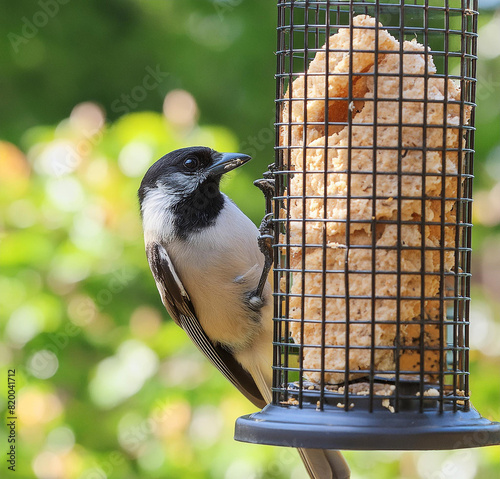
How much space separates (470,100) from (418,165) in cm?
47

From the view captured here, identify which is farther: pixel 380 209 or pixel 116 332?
pixel 116 332

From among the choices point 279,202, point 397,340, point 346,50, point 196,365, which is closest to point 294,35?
point 346,50

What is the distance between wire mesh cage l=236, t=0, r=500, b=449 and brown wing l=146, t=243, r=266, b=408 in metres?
1.48

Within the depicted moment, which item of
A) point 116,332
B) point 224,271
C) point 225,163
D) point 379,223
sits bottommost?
point 116,332

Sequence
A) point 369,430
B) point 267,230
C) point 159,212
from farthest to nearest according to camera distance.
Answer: point 159,212
point 267,230
point 369,430

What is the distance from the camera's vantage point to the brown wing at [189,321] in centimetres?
452

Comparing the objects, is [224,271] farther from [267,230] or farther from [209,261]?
[267,230]

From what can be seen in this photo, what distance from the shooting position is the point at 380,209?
295cm

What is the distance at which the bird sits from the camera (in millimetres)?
4473

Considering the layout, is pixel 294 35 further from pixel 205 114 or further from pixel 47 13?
pixel 47 13

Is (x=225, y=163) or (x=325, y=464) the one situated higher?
(x=225, y=163)

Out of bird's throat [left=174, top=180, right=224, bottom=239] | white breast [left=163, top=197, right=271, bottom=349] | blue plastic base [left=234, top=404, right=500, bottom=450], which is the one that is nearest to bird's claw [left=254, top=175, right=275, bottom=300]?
white breast [left=163, top=197, right=271, bottom=349]

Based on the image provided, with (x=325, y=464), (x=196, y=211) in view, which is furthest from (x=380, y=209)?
(x=196, y=211)

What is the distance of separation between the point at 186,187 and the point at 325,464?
1.59m
